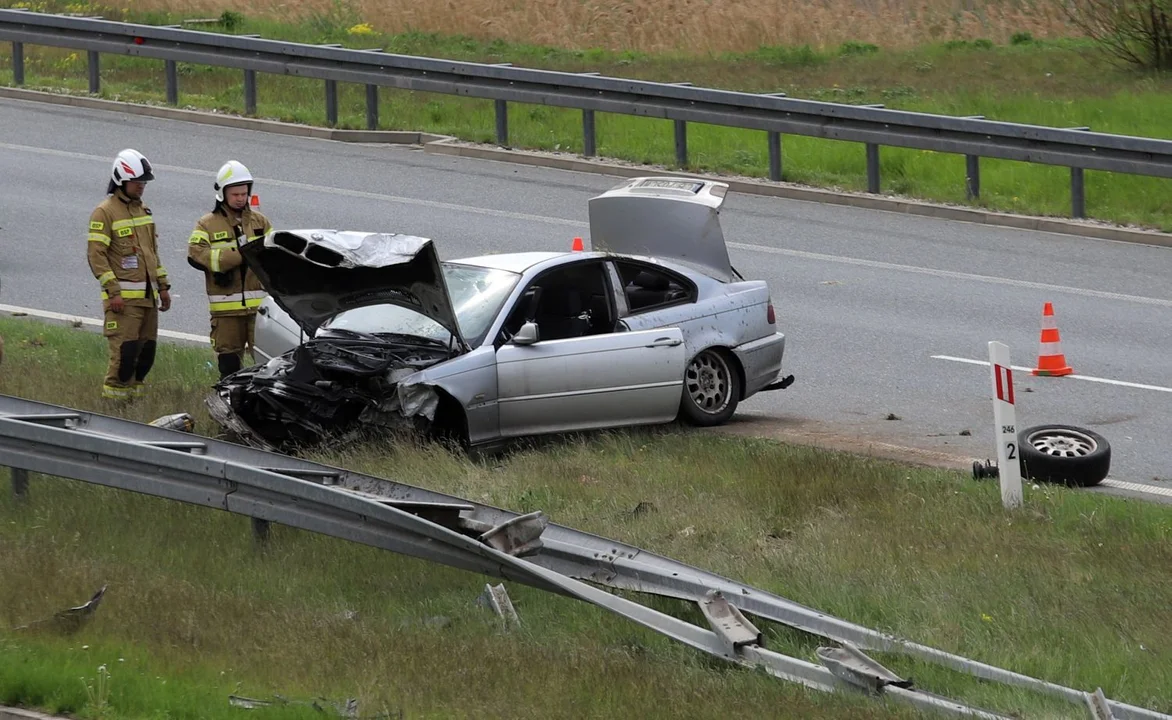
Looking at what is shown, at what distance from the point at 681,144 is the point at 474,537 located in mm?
13264

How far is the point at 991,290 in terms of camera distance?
15.5 metres

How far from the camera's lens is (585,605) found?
23.6ft

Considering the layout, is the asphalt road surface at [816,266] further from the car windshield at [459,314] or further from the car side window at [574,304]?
the car windshield at [459,314]

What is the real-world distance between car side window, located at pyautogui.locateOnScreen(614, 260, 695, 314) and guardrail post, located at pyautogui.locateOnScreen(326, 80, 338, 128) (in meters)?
10.6

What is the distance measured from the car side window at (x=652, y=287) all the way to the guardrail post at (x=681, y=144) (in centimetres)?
819

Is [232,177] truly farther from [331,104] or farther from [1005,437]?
[331,104]

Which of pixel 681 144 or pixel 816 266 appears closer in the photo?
pixel 816 266

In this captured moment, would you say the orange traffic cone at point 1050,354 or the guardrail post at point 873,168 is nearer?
the orange traffic cone at point 1050,354

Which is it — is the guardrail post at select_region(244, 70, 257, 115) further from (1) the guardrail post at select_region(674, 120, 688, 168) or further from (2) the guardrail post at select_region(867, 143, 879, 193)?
(2) the guardrail post at select_region(867, 143, 879, 193)

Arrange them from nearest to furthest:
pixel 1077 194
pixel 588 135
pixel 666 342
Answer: pixel 666 342, pixel 1077 194, pixel 588 135

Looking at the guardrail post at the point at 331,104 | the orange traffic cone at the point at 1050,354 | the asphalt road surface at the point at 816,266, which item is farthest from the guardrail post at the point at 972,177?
the guardrail post at the point at 331,104

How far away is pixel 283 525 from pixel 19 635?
5.54ft

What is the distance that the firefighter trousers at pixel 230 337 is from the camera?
11.3 m

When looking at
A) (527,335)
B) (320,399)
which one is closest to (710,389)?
(527,335)
